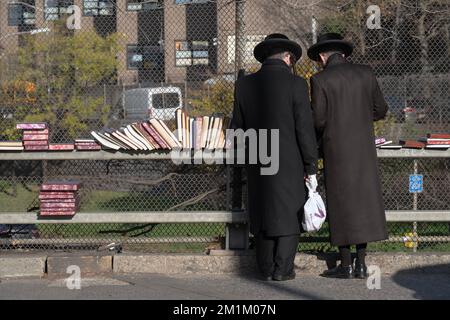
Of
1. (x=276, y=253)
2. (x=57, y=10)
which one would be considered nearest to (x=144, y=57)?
(x=57, y=10)

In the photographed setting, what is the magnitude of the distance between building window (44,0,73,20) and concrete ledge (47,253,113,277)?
124 inches

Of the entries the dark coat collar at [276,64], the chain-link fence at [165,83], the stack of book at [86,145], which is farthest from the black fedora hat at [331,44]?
the stack of book at [86,145]

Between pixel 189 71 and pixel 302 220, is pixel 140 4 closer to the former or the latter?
pixel 189 71

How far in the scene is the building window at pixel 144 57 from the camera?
8.70 meters

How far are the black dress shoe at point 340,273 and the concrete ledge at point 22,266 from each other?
2.50 meters

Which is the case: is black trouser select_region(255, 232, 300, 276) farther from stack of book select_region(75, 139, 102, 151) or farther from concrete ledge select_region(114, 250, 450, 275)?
stack of book select_region(75, 139, 102, 151)

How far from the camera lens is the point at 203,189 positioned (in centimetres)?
823

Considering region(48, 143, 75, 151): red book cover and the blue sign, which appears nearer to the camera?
region(48, 143, 75, 151): red book cover

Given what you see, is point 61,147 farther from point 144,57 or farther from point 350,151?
point 350,151

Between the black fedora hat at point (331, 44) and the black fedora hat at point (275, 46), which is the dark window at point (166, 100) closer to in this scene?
the black fedora hat at point (275, 46)

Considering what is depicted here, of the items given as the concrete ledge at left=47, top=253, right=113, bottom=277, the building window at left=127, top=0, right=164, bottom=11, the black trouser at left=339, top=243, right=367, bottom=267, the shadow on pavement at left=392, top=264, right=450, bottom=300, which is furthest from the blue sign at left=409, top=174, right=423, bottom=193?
the building window at left=127, top=0, right=164, bottom=11

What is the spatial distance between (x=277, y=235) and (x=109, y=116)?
8.08ft

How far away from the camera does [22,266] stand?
7660 millimetres

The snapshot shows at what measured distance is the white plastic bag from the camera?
7.01 metres
